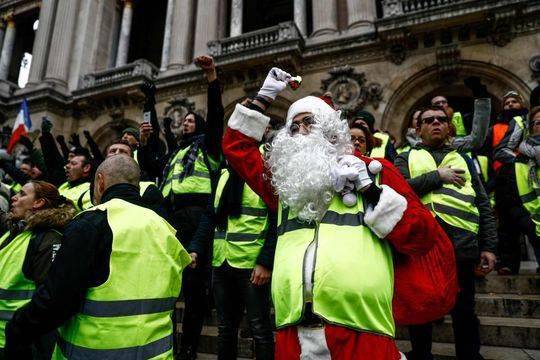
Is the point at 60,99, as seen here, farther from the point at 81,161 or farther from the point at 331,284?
the point at 331,284

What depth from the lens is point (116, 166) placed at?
87.4 inches

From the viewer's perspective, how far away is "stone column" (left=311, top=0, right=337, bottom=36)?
12250 millimetres

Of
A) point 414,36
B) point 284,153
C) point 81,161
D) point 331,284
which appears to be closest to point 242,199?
point 284,153

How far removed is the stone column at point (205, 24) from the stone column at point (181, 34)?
0.45m

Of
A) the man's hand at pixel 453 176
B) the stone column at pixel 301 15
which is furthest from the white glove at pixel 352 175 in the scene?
the stone column at pixel 301 15

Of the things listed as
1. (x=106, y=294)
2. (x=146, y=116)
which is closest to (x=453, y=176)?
(x=106, y=294)

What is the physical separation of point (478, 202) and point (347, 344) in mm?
2085

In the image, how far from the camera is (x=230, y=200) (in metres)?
3.33

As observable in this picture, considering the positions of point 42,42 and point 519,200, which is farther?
point 42,42

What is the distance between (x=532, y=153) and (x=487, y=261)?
189 cm

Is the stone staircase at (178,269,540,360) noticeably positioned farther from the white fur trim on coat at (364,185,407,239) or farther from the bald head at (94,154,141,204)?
the bald head at (94,154,141,204)

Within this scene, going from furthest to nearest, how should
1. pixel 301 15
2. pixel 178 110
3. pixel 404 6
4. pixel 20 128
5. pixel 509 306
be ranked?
pixel 301 15 < pixel 178 110 < pixel 20 128 < pixel 404 6 < pixel 509 306

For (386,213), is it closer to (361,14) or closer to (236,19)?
(361,14)

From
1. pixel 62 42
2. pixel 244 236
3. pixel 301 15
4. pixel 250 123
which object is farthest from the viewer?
pixel 62 42
